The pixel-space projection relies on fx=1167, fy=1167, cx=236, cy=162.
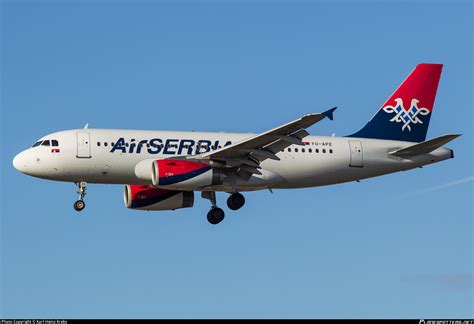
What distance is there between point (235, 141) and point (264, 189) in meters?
2.52

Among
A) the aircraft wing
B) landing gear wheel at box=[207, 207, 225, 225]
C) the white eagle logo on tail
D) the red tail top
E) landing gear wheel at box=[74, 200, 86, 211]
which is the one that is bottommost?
landing gear wheel at box=[207, 207, 225, 225]

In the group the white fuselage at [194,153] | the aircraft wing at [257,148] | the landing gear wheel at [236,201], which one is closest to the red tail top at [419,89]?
the white fuselage at [194,153]

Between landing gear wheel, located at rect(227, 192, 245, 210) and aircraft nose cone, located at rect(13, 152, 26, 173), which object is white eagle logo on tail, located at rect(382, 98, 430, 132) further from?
aircraft nose cone, located at rect(13, 152, 26, 173)

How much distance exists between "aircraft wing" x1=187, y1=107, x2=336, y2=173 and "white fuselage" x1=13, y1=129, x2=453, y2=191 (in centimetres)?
110

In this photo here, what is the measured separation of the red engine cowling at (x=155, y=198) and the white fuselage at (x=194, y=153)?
325cm

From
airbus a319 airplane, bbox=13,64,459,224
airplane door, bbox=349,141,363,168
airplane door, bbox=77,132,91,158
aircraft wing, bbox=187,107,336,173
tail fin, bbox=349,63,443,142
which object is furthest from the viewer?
tail fin, bbox=349,63,443,142

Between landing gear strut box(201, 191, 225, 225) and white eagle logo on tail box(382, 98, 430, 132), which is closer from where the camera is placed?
landing gear strut box(201, 191, 225, 225)

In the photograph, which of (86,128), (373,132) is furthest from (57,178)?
(373,132)

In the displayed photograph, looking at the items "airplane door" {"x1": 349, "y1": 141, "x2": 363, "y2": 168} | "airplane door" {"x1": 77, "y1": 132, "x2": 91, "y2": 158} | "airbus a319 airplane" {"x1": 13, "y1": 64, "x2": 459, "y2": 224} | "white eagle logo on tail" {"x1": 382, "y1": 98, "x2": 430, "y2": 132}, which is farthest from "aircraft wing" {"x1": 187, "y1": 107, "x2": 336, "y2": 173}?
"white eagle logo on tail" {"x1": 382, "y1": 98, "x2": 430, "y2": 132}

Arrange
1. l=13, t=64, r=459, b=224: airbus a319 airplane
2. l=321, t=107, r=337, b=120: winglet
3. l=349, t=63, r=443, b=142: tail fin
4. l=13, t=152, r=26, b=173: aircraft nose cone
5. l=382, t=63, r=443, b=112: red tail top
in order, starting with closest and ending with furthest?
l=321, t=107, r=337, b=120: winglet → l=13, t=64, r=459, b=224: airbus a319 airplane → l=13, t=152, r=26, b=173: aircraft nose cone → l=349, t=63, r=443, b=142: tail fin → l=382, t=63, r=443, b=112: red tail top

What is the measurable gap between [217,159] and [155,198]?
505 cm

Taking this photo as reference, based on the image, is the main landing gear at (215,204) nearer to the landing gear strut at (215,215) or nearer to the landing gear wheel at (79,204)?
the landing gear strut at (215,215)

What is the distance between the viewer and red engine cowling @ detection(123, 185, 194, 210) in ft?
174

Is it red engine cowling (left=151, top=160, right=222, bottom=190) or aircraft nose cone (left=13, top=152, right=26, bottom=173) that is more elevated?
aircraft nose cone (left=13, top=152, right=26, bottom=173)
